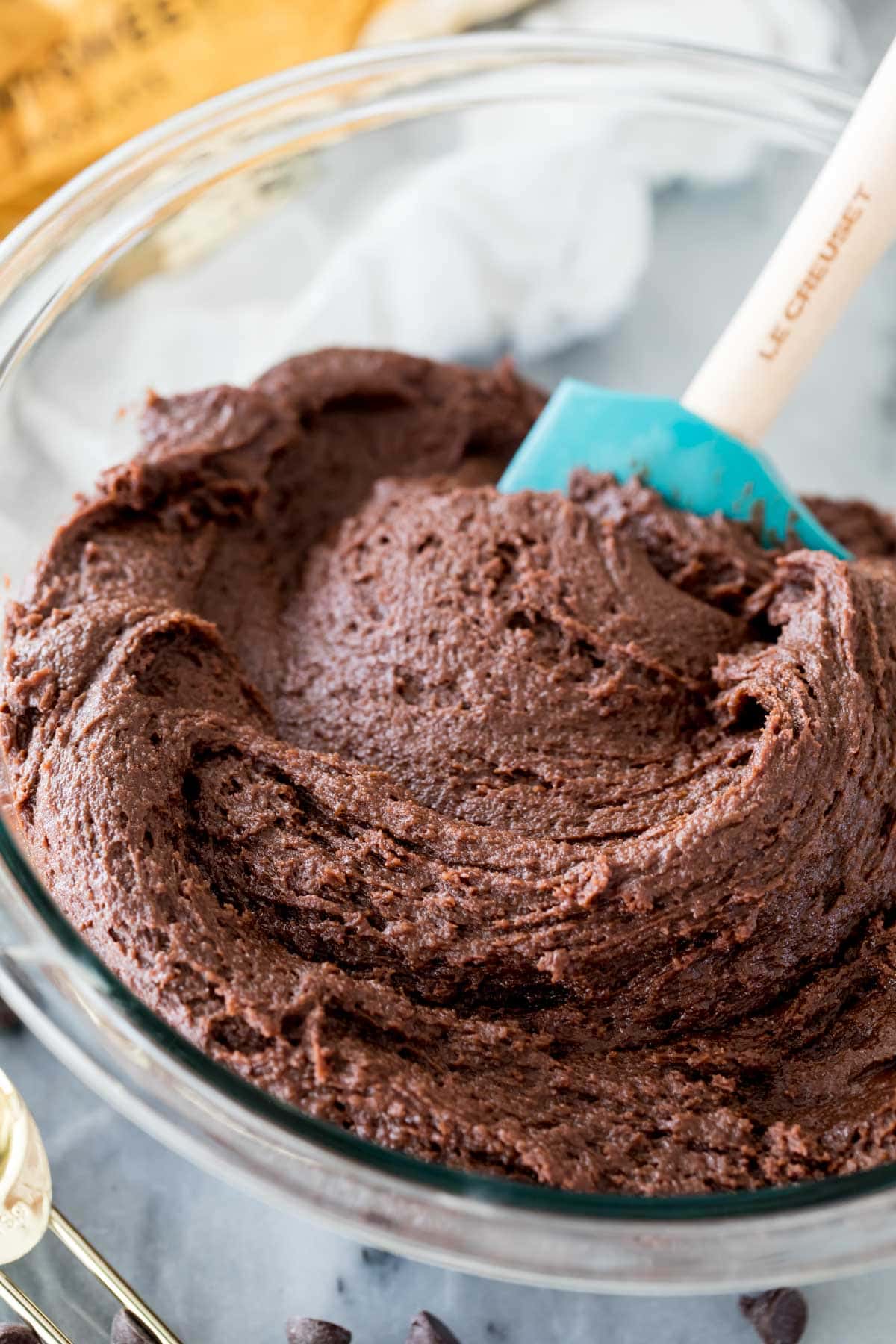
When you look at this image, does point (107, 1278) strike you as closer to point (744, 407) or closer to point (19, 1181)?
point (19, 1181)

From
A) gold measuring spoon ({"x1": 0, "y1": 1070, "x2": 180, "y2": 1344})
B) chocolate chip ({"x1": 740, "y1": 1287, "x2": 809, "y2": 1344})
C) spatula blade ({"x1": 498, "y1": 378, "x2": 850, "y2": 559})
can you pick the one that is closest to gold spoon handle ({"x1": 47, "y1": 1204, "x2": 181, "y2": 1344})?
gold measuring spoon ({"x1": 0, "y1": 1070, "x2": 180, "y2": 1344})

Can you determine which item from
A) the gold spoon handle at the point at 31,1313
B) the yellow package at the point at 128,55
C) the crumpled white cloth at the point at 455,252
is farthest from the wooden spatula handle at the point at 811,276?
the gold spoon handle at the point at 31,1313

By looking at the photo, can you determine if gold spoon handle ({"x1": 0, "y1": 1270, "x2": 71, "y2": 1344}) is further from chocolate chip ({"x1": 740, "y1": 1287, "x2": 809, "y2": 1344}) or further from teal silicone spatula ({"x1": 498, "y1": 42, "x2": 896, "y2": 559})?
teal silicone spatula ({"x1": 498, "y1": 42, "x2": 896, "y2": 559})

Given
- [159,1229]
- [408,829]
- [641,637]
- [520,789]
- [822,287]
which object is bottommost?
[159,1229]

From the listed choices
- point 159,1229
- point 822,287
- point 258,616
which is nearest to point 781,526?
point 822,287

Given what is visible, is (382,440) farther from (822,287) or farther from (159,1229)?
(159,1229)

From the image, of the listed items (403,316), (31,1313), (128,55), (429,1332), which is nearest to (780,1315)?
(429,1332)

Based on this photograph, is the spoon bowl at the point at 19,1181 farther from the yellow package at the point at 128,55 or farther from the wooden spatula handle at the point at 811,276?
the yellow package at the point at 128,55
